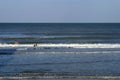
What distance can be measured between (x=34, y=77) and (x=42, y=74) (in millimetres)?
1193

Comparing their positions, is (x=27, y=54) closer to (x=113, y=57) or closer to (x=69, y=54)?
(x=69, y=54)

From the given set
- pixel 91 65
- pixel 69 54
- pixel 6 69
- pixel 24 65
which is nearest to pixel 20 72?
pixel 6 69

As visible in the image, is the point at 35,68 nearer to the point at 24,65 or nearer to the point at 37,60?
the point at 24,65

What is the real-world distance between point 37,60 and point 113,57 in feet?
19.8

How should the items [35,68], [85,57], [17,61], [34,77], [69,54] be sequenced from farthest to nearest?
[69,54] < [85,57] < [17,61] < [35,68] < [34,77]

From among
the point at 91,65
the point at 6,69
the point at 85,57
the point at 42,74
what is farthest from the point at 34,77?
the point at 85,57

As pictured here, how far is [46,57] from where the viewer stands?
3169 centimetres

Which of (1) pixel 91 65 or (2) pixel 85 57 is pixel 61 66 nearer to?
(1) pixel 91 65

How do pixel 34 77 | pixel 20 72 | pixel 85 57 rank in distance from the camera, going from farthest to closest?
pixel 85 57 → pixel 20 72 → pixel 34 77

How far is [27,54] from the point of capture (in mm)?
34438

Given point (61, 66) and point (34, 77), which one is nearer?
point (34, 77)

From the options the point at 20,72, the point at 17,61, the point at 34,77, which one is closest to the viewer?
the point at 34,77

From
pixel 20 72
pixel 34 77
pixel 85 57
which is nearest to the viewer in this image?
pixel 34 77

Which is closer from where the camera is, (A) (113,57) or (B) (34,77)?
(B) (34,77)
